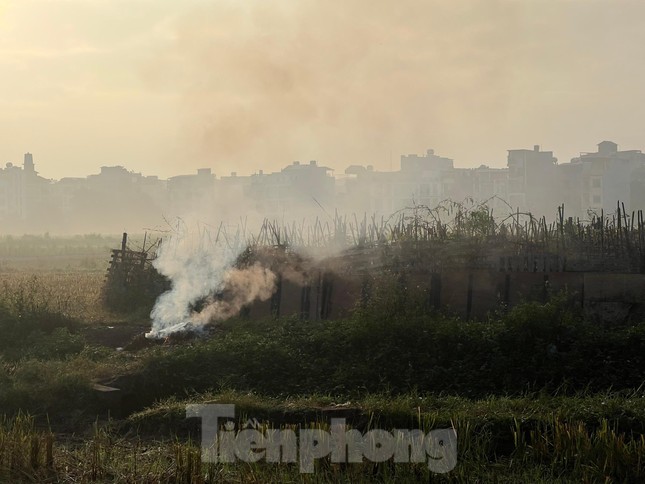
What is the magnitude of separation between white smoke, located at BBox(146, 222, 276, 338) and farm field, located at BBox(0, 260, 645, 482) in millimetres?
1433

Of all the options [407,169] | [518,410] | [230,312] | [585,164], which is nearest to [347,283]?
[230,312]

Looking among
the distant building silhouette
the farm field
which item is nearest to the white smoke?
the farm field

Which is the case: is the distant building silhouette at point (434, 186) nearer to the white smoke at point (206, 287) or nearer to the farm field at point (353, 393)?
the white smoke at point (206, 287)

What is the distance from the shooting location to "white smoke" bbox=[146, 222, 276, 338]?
17625mm

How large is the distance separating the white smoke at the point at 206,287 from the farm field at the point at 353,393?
1.43m

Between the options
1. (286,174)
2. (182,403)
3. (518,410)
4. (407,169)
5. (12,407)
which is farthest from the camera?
(407,169)

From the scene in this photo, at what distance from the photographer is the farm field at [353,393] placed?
8.69 meters

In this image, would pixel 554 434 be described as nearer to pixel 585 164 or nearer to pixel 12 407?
pixel 12 407

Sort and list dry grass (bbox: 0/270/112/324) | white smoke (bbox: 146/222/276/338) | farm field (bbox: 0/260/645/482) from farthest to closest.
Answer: dry grass (bbox: 0/270/112/324), white smoke (bbox: 146/222/276/338), farm field (bbox: 0/260/645/482)

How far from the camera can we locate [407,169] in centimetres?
7619

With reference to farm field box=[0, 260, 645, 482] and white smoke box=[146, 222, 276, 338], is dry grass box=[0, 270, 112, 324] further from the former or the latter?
farm field box=[0, 260, 645, 482]

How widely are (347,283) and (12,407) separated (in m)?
6.92

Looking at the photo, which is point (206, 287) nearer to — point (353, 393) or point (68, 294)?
point (68, 294)

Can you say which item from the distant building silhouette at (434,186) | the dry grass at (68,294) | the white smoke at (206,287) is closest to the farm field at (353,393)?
the white smoke at (206,287)
